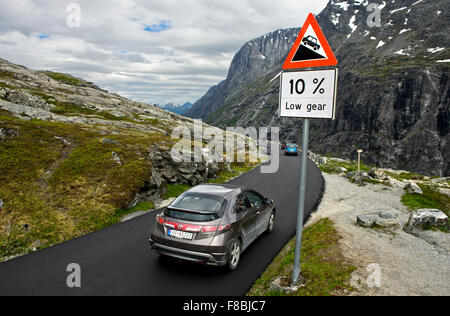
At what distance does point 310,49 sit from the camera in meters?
5.04

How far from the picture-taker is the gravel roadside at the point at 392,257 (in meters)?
5.51

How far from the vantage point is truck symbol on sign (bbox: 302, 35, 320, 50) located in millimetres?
4984

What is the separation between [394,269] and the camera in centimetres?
638

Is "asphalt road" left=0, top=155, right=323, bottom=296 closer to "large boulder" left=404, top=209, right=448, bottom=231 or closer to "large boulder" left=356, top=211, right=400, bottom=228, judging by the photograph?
"large boulder" left=356, top=211, right=400, bottom=228

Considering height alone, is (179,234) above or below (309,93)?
below

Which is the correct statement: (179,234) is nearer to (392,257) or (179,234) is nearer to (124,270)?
(124,270)

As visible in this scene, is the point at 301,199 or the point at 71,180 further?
the point at 71,180

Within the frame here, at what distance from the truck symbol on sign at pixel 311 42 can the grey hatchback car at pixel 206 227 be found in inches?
170

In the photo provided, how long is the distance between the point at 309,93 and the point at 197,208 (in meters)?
4.01

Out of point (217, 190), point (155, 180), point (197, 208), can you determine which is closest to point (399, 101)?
point (155, 180)

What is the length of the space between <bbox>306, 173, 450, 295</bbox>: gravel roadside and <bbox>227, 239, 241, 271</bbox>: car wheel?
283 cm

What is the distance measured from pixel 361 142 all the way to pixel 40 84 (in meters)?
122

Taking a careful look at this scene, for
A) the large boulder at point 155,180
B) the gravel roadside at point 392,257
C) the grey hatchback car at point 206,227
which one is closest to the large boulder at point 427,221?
the gravel roadside at point 392,257
